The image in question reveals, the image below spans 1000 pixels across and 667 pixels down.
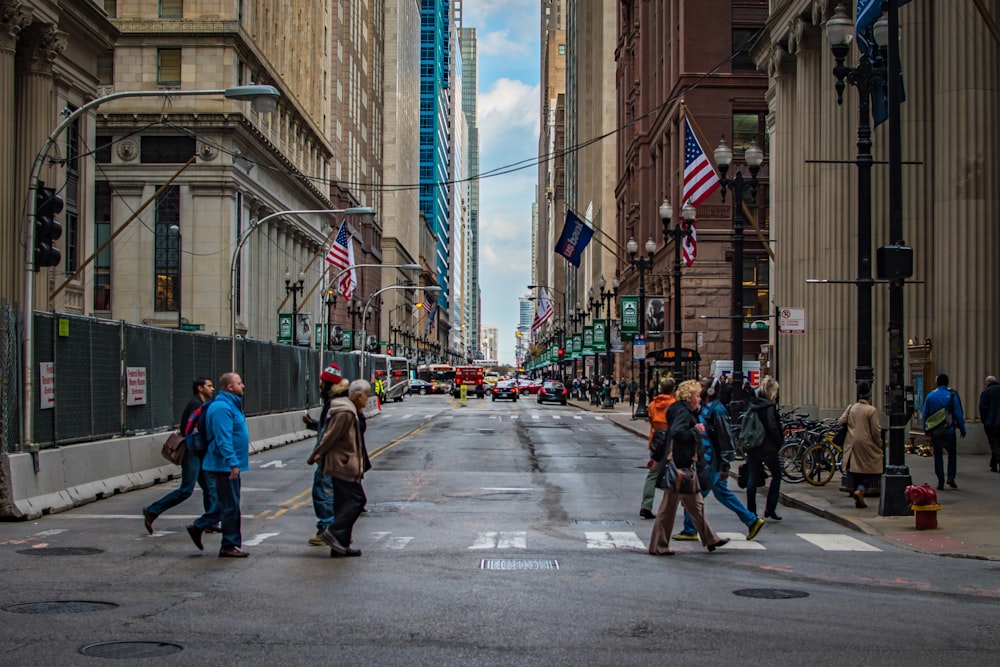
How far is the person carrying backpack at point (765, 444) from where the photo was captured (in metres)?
14.9

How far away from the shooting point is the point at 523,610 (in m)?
9.16

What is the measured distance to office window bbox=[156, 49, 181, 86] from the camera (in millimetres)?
57188

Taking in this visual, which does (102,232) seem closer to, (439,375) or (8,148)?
(8,148)

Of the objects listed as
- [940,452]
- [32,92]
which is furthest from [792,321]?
[32,92]

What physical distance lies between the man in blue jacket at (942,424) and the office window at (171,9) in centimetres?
4856

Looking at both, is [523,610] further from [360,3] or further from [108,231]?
[360,3]

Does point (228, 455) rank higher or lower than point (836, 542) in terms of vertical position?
higher

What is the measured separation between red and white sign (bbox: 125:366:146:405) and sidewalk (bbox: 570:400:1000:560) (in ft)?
30.8

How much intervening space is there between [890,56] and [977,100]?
11.0m

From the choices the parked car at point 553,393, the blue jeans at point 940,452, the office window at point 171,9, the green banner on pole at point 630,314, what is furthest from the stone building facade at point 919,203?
the parked car at point 553,393

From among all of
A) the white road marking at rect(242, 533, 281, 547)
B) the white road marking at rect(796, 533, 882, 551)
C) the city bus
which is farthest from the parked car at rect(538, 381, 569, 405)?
the white road marking at rect(242, 533, 281, 547)

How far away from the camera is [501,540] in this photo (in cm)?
1355

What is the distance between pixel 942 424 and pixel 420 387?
92290 mm

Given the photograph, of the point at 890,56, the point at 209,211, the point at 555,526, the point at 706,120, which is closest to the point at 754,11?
the point at 706,120
